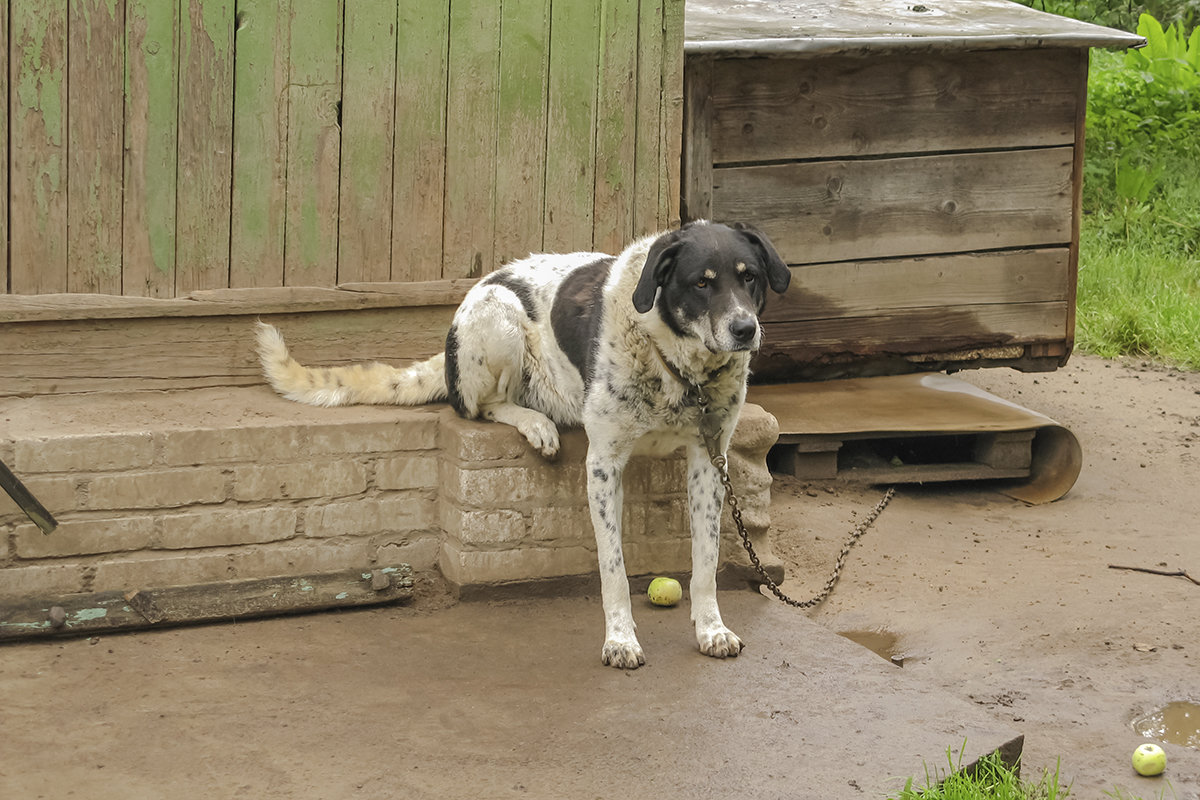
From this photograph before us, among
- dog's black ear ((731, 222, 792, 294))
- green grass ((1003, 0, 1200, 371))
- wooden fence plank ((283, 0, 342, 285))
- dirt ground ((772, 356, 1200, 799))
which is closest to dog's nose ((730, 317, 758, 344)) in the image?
dog's black ear ((731, 222, 792, 294))

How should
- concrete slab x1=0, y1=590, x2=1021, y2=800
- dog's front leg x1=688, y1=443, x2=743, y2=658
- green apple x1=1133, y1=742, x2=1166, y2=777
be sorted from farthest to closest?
dog's front leg x1=688, y1=443, x2=743, y2=658, green apple x1=1133, y1=742, x2=1166, y2=777, concrete slab x1=0, y1=590, x2=1021, y2=800

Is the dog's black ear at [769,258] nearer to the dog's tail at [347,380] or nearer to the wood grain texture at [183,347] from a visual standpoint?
the dog's tail at [347,380]

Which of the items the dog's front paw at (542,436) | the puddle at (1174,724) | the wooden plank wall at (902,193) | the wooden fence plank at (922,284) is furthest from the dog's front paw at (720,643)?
the wooden fence plank at (922,284)

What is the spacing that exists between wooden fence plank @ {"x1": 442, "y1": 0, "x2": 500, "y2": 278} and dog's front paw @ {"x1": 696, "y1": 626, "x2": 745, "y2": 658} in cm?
169

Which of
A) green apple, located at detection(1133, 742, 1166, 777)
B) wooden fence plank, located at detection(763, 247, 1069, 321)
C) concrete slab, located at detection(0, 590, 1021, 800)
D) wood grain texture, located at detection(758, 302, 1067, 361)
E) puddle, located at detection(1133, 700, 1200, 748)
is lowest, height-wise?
puddle, located at detection(1133, 700, 1200, 748)

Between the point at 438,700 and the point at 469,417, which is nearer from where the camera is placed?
the point at 438,700

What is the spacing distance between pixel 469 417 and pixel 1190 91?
8.87 m

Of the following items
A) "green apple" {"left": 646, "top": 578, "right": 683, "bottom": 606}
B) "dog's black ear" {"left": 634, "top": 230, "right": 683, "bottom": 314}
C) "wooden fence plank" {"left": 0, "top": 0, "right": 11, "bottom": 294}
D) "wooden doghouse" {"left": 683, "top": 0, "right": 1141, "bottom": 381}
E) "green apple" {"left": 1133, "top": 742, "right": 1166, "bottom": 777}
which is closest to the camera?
"green apple" {"left": 1133, "top": 742, "right": 1166, "bottom": 777}

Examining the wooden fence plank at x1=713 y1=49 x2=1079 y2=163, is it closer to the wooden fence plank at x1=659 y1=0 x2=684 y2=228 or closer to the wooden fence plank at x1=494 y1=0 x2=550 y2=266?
the wooden fence plank at x1=659 y1=0 x2=684 y2=228

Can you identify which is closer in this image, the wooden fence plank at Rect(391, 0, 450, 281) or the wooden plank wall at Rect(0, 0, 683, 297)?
A: the wooden plank wall at Rect(0, 0, 683, 297)

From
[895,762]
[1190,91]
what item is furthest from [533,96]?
[1190,91]

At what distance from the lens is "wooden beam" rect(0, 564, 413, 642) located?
4039 millimetres

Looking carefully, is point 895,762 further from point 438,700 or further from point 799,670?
point 438,700

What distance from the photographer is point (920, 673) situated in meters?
4.52
